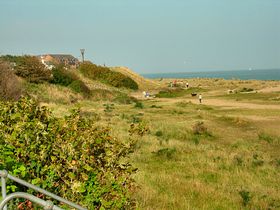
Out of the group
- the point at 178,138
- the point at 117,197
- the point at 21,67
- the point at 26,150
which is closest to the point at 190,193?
the point at 117,197

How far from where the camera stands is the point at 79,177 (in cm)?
630

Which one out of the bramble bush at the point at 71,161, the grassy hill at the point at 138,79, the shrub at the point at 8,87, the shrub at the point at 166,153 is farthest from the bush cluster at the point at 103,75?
the bramble bush at the point at 71,161

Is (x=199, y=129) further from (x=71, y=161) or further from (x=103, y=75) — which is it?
(x=103, y=75)

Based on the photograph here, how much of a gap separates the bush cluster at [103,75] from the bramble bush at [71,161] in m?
66.0

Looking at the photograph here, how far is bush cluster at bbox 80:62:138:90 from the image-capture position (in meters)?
73.0

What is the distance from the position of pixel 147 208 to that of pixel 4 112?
3.46 metres

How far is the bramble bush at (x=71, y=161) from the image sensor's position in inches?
238

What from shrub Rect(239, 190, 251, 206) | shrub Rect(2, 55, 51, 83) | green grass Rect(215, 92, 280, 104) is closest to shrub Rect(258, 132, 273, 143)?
shrub Rect(239, 190, 251, 206)

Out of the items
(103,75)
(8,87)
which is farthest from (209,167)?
(103,75)

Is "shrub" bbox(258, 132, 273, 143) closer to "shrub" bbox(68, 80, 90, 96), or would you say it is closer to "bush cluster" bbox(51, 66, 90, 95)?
"shrub" bbox(68, 80, 90, 96)

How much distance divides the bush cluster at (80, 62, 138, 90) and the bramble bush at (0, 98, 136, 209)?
6596cm

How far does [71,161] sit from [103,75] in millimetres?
69193

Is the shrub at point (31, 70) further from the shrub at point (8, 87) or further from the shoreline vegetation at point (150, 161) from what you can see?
the shoreline vegetation at point (150, 161)

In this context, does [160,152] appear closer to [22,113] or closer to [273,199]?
[273,199]
